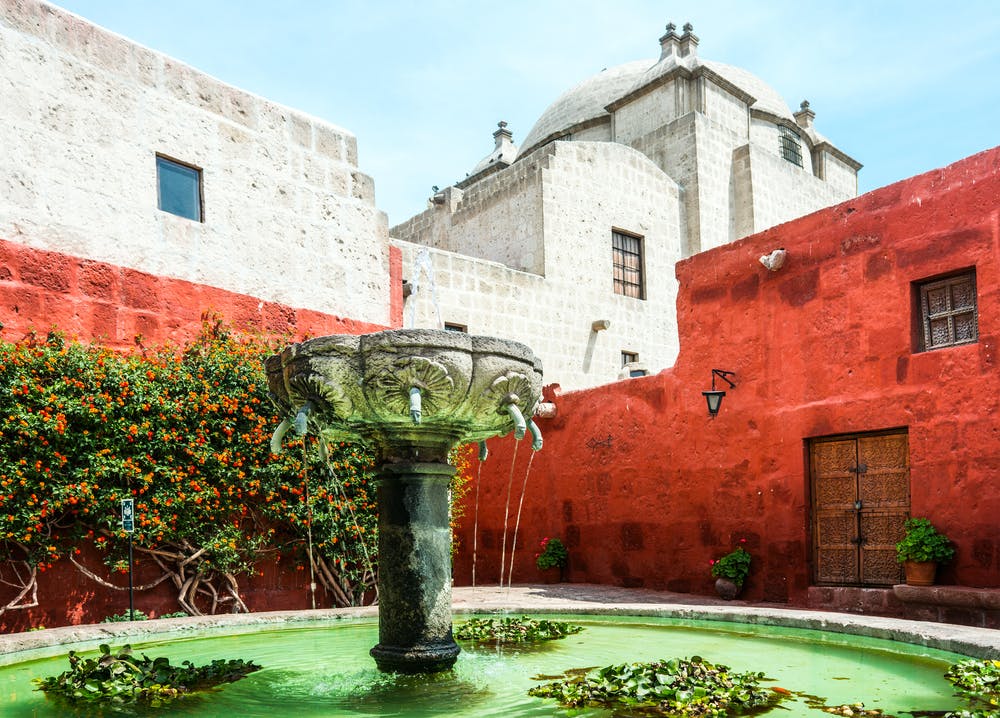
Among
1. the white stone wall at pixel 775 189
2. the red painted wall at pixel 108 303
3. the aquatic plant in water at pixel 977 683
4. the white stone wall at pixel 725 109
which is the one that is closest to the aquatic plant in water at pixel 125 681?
the aquatic plant in water at pixel 977 683

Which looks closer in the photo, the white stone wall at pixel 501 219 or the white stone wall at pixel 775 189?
the white stone wall at pixel 501 219

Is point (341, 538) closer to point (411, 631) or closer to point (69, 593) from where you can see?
point (69, 593)

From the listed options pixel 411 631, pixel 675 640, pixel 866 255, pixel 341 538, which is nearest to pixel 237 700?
pixel 411 631

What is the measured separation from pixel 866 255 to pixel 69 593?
6.91 metres

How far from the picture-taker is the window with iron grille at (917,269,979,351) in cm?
692

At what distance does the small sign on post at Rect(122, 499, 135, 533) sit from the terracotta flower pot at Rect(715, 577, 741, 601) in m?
5.25

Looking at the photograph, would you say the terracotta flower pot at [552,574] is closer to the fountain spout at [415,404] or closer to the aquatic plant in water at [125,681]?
the aquatic plant in water at [125,681]

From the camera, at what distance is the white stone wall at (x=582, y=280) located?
12422 millimetres

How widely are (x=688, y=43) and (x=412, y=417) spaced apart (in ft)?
54.7

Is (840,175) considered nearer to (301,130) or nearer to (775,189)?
(775,189)

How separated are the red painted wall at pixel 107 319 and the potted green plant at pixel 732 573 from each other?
144 inches

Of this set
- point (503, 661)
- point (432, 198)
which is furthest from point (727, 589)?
point (432, 198)

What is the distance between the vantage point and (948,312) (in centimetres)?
704

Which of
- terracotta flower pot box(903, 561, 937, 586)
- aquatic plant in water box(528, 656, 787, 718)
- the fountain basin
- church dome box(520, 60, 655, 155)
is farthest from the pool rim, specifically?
church dome box(520, 60, 655, 155)
